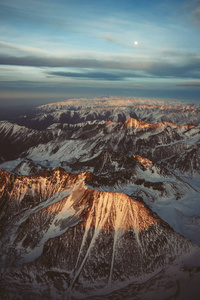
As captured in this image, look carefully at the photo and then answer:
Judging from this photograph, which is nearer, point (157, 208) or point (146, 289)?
point (146, 289)

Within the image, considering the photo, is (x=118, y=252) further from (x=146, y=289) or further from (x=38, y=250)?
(x=38, y=250)

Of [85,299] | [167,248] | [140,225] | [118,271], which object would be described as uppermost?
[140,225]

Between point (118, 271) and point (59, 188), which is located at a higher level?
point (59, 188)

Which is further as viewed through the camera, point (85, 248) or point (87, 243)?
point (87, 243)

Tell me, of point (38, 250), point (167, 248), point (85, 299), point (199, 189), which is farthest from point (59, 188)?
point (199, 189)

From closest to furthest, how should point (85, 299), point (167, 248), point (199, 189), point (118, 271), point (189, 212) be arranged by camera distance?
point (85, 299), point (118, 271), point (167, 248), point (189, 212), point (199, 189)

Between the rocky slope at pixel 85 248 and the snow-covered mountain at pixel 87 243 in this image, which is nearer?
the snow-covered mountain at pixel 87 243

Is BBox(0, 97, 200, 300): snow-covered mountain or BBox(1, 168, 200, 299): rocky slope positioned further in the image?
BBox(1, 168, 200, 299): rocky slope

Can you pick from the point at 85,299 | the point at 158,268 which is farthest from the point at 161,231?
the point at 85,299

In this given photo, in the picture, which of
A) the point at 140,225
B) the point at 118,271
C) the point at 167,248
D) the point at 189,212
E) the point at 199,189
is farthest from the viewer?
the point at 199,189

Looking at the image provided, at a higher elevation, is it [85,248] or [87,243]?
[87,243]
